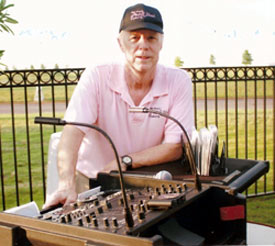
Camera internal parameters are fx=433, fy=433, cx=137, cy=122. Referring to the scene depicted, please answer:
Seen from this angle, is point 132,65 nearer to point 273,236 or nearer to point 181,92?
point 181,92

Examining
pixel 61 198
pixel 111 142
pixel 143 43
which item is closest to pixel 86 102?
pixel 143 43

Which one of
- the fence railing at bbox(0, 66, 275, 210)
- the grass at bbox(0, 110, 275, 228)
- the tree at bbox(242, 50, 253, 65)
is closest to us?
the fence railing at bbox(0, 66, 275, 210)

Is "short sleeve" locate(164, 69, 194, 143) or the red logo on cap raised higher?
the red logo on cap

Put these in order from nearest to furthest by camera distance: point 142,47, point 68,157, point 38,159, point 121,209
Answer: point 121,209 < point 68,157 < point 142,47 < point 38,159

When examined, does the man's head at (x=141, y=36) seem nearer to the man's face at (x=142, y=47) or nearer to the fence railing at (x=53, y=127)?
the man's face at (x=142, y=47)

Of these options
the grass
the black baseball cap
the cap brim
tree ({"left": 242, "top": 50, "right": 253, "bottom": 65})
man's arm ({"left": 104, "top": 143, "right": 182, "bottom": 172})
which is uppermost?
tree ({"left": 242, "top": 50, "right": 253, "bottom": 65})

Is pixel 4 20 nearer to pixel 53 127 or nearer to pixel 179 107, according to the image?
pixel 179 107

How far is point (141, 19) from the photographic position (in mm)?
2189

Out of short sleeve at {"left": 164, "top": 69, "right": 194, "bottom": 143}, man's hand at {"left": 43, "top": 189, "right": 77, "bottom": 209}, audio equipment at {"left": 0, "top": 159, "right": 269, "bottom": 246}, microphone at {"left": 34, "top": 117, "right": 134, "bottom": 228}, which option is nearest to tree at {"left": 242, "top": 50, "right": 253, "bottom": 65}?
short sleeve at {"left": 164, "top": 69, "right": 194, "bottom": 143}

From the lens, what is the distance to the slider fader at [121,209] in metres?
1.09

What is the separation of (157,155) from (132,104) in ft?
1.01

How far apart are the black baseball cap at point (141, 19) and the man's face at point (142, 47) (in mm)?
43

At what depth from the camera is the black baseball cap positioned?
219 centimetres

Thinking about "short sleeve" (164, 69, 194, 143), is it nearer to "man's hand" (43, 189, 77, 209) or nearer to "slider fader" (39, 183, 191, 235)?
"man's hand" (43, 189, 77, 209)
